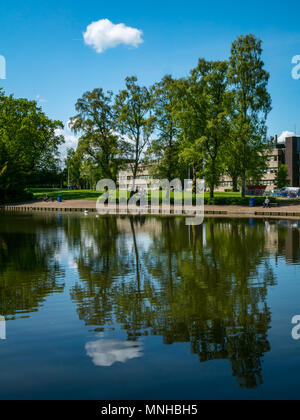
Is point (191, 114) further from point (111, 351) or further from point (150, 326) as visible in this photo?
point (111, 351)

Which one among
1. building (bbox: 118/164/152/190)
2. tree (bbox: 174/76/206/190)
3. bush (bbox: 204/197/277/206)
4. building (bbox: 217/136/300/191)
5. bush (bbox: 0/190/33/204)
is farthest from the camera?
building (bbox: 217/136/300/191)

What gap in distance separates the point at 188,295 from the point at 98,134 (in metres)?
54.4

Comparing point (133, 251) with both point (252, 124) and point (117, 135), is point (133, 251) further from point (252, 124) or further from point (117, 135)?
point (117, 135)

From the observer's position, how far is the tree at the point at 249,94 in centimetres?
4828

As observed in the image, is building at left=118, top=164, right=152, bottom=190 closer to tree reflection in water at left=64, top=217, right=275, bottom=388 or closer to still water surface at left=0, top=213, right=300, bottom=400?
tree reflection in water at left=64, top=217, right=275, bottom=388

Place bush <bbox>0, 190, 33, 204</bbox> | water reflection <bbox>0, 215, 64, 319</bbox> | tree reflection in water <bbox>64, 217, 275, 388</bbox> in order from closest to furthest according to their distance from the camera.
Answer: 1. tree reflection in water <bbox>64, 217, 275, 388</bbox>
2. water reflection <bbox>0, 215, 64, 319</bbox>
3. bush <bbox>0, 190, 33, 204</bbox>

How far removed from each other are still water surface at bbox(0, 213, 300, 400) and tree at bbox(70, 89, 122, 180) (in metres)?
45.8

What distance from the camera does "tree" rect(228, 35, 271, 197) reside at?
4828 centimetres

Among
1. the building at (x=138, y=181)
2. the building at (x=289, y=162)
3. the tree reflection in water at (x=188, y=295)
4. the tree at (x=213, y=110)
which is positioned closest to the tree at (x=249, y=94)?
the tree at (x=213, y=110)

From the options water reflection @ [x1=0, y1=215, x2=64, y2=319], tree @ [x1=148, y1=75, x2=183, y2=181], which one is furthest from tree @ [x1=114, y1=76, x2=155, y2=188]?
water reflection @ [x1=0, y1=215, x2=64, y2=319]

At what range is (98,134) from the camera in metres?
61.8

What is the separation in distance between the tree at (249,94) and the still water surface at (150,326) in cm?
3488

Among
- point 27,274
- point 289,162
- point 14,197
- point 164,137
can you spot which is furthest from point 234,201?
point 289,162
